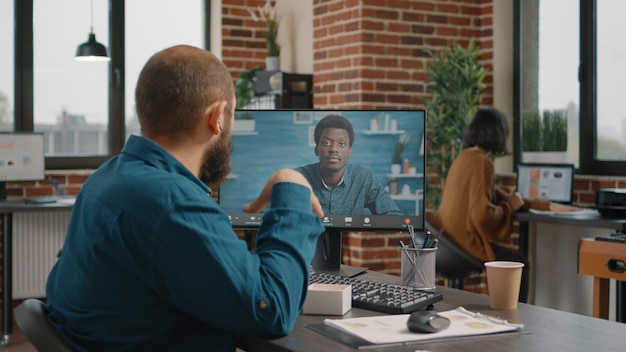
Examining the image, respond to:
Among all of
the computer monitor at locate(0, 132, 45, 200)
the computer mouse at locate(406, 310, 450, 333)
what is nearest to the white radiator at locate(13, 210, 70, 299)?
the computer monitor at locate(0, 132, 45, 200)

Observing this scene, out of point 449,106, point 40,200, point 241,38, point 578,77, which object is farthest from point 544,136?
point 40,200

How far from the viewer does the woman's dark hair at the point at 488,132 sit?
455cm

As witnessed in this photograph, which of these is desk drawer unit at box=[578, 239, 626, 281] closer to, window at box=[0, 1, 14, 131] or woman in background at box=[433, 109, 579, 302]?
woman in background at box=[433, 109, 579, 302]

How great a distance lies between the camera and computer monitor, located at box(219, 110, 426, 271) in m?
2.45

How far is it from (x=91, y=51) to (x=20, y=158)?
825 millimetres

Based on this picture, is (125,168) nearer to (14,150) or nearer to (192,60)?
(192,60)

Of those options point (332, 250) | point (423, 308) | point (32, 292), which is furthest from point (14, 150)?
point (423, 308)

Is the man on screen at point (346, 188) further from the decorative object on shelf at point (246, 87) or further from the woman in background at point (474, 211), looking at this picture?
the decorative object on shelf at point (246, 87)

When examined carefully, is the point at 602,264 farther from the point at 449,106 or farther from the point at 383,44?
the point at 383,44

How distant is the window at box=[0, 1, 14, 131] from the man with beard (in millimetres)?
4609

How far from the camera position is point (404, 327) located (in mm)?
1705

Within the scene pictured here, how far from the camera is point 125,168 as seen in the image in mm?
1543

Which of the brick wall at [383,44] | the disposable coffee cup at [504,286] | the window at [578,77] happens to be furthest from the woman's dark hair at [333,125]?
the window at [578,77]

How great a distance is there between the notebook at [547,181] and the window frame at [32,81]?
2808 mm
